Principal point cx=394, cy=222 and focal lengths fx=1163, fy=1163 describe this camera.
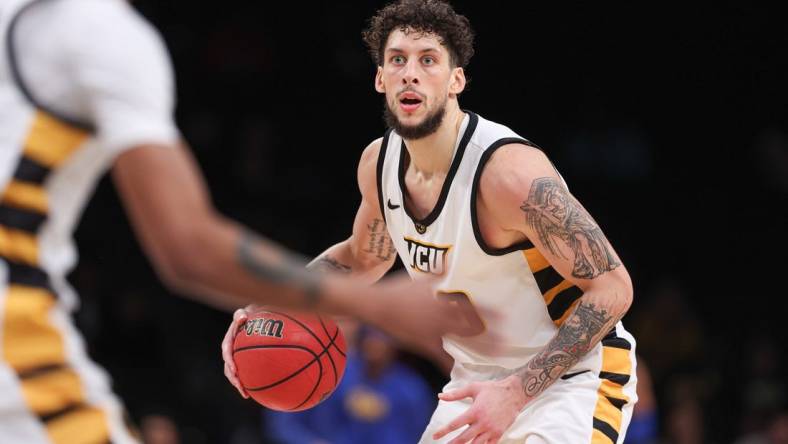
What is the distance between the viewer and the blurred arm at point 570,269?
13.4 feet

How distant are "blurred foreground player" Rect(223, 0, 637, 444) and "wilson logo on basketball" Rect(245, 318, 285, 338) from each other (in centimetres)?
51

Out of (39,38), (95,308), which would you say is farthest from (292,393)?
(95,308)

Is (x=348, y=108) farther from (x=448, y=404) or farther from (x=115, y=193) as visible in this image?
(x=448, y=404)

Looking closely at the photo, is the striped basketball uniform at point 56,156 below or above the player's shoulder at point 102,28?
below

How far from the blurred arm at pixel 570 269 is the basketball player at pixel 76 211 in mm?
1813

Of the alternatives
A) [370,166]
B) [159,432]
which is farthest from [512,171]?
[159,432]

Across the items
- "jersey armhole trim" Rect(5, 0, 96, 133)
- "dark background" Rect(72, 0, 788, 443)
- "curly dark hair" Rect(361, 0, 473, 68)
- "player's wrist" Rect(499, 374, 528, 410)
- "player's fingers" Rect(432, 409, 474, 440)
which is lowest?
"dark background" Rect(72, 0, 788, 443)

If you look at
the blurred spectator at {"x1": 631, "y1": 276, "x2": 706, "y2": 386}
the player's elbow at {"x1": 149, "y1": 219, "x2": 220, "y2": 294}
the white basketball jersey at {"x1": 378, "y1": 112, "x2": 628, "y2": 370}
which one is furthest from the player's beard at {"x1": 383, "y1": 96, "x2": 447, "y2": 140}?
the blurred spectator at {"x1": 631, "y1": 276, "x2": 706, "y2": 386}

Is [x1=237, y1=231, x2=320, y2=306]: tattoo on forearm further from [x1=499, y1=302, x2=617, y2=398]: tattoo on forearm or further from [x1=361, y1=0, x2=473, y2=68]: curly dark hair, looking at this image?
[x1=361, y1=0, x2=473, y2=68]: curly dark hair

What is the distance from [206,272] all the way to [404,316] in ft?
1.32

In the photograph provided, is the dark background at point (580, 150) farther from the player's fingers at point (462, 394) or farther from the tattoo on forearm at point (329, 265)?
the player's fingers at point (462, 394)

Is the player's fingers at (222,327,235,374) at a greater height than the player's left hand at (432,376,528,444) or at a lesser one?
lesser

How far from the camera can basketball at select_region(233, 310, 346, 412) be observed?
179 inches

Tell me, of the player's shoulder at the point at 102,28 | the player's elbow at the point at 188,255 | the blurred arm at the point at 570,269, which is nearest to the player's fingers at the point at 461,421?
the blurred arm at the point at 570,269
